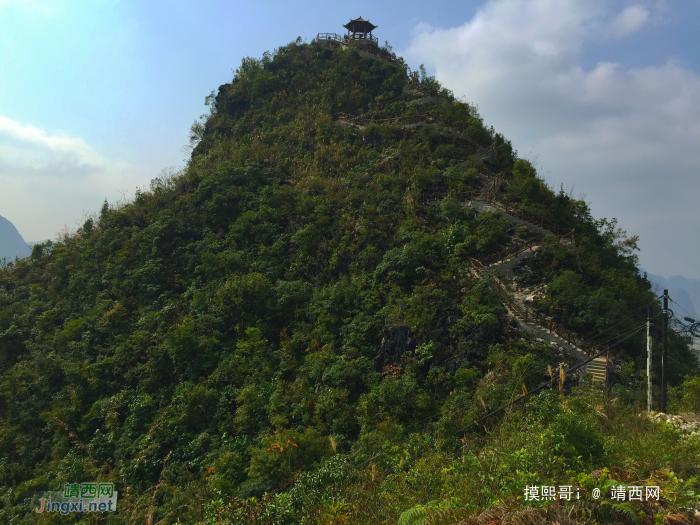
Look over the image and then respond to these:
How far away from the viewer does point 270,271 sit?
22.3m

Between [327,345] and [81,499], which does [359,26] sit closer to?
[327,345]

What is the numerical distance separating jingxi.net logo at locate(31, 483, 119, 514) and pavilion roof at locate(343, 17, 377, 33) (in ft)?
129

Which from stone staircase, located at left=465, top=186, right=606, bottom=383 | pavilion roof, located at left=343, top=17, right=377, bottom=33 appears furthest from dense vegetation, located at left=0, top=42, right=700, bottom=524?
pavilion roof, located at left=343, top=17, right=377, bottom=33

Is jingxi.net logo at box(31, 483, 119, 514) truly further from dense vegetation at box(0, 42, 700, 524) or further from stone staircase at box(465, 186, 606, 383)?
stone staircase at box(465, 186, 606, 383)

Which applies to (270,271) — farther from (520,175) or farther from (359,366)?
(520,175)

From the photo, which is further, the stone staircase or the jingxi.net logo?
the stone staircase

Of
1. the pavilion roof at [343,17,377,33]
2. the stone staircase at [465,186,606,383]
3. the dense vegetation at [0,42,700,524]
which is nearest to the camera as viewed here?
the dense vegetation at [0,42,700,524]

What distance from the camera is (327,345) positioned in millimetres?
17438

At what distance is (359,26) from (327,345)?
33.5m

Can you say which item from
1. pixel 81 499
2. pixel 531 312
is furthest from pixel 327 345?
pixel 81 499

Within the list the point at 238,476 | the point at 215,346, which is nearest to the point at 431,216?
the point at 215,346

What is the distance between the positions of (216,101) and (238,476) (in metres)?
33.4

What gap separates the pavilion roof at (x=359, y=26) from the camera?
130ft

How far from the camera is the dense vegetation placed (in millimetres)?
6898
